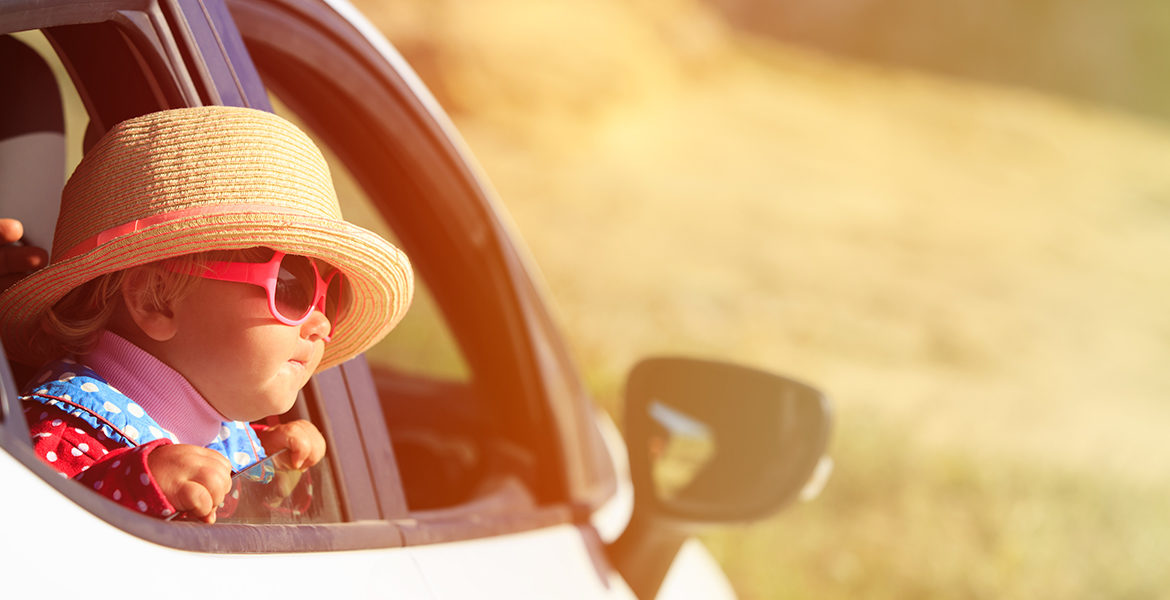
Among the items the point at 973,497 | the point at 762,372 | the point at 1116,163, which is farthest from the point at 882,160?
the point at 762,372

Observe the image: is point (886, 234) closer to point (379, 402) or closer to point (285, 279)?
point (379, 402)

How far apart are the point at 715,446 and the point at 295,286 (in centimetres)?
114

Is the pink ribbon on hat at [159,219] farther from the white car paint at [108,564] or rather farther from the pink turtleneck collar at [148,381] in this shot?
the white car paint at [108,564]

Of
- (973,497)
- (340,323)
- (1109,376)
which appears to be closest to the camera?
(340,323)

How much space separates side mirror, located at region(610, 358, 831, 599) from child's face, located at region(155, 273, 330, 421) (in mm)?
907

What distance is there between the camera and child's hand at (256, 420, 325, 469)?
1342 mm

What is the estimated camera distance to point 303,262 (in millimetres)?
1229

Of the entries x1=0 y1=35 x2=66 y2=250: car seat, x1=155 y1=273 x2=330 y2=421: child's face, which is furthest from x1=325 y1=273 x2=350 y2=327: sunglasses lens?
x1=0 y1=35 x2=66 y2=250: car seat

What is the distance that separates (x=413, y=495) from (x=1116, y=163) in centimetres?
2521

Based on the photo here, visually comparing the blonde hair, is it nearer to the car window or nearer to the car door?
the car door

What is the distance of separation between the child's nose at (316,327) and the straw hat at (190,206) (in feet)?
0.19

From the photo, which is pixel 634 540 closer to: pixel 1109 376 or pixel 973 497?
pixel 973 497

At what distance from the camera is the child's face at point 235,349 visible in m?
1.17

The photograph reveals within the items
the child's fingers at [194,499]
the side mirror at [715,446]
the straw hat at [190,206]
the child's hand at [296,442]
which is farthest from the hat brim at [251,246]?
the side mirror at [715,446]
